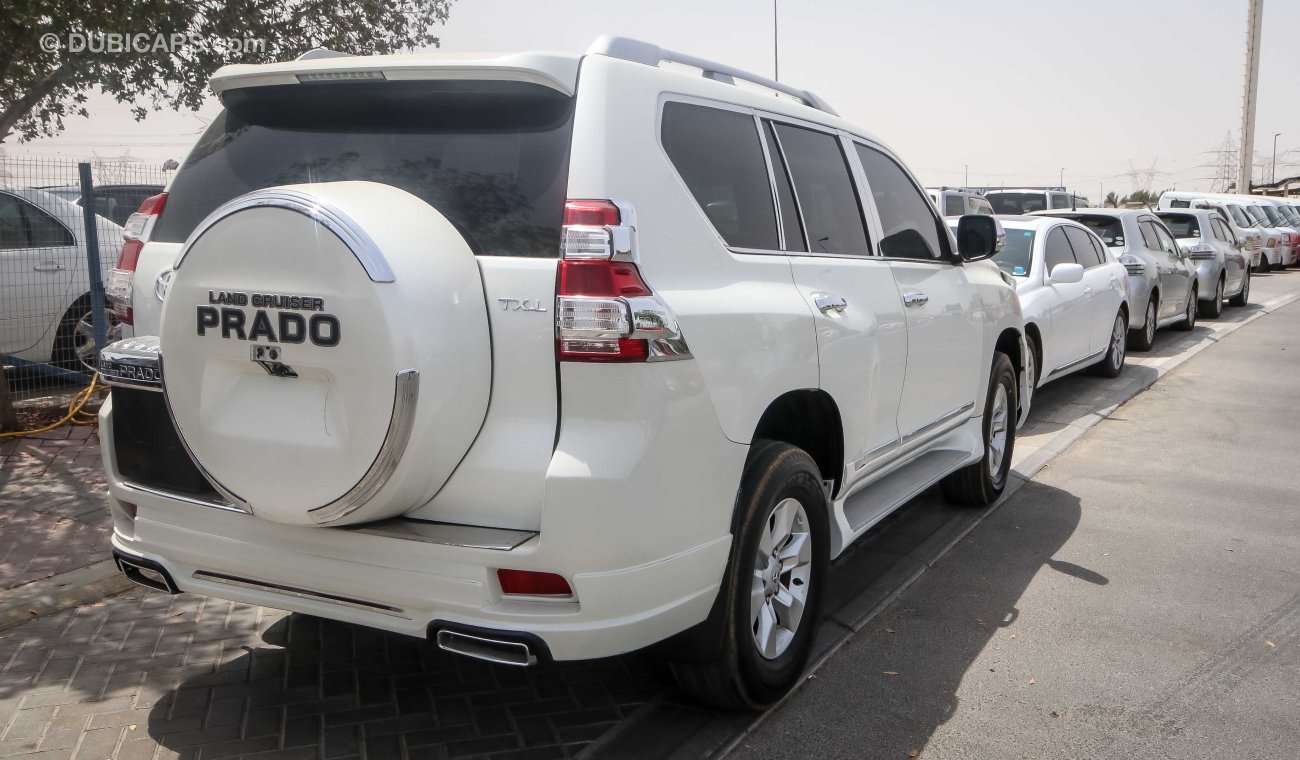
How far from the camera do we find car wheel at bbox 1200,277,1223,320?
54.9 ft

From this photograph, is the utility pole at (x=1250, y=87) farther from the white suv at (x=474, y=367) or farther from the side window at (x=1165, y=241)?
A: the white suv at (x=474, y=367)

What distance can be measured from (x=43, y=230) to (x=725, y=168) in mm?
7120

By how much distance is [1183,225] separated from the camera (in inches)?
695

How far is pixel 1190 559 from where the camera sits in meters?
5.39

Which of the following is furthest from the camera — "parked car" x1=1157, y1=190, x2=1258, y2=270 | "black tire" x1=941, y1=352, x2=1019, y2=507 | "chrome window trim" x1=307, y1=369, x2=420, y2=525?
"parked car" x1=1157, y1=190, x2=1258, y2=270

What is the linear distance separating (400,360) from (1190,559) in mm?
4318

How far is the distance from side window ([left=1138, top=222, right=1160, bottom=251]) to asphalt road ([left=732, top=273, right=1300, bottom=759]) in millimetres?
6396

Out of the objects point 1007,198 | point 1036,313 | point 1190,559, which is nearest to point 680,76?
point 1190,559

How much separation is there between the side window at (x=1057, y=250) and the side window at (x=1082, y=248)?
0.14 m

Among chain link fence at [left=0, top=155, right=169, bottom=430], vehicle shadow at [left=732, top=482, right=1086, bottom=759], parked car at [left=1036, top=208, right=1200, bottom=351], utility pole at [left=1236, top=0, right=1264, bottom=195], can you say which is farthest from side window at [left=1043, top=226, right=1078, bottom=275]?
utility pole at [left=1236, top=0, right=1264, bottom=195]

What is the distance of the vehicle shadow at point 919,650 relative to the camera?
353 centimetres

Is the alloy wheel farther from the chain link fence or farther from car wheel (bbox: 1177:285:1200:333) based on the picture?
car wheel (bbox: 1177:285:1200:333)

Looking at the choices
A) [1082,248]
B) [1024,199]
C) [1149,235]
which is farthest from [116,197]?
[1024,199]

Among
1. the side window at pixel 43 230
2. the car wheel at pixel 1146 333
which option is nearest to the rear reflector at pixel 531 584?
the side window at pixel 43 230
